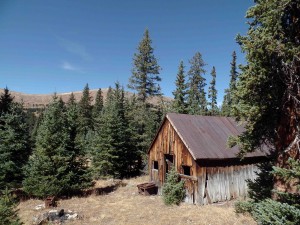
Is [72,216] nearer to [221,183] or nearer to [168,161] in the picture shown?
[168,161]

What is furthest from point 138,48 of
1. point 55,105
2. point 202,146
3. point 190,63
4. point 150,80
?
point 202,146

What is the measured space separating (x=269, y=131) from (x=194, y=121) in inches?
430

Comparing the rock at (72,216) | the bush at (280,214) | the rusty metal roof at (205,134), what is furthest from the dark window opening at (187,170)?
the bush at (280,214)

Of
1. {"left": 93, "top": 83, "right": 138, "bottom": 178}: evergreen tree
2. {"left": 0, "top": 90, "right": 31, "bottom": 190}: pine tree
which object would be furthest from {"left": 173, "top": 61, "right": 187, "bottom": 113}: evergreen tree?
{"left": 0, "top": 90, "right": 31, "bottom": 190}: pine tree

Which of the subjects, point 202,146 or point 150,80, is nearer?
point 202,146

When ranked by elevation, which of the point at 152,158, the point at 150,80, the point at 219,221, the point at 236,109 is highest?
the point at 150,80

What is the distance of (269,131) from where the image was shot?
497 inches

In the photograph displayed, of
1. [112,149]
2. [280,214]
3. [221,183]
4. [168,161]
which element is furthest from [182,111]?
[280,214]

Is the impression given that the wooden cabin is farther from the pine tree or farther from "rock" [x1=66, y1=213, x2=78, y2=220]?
the pine tree

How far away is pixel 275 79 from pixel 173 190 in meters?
11.9

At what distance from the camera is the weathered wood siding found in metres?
19.4

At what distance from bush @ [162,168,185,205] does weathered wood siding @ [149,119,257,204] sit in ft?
1.53

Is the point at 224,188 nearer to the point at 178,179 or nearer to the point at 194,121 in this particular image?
the point at 178,179

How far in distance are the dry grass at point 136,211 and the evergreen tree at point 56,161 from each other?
4.68 feet
